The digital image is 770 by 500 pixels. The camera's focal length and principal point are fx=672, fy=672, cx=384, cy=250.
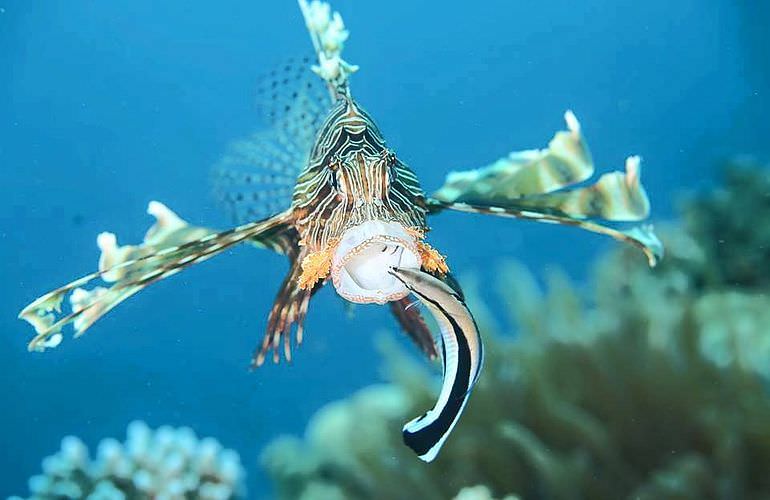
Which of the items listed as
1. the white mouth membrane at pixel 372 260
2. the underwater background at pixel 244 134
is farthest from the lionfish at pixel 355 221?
the underwater background at pixel 244 134

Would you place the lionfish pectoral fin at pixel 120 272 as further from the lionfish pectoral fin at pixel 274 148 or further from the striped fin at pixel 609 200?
the striped fin at pixel 609 200

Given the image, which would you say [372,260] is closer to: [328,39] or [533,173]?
[533,173]

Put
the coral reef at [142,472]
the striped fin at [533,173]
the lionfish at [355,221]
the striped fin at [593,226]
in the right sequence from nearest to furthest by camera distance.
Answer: the lionfish at [355,221] → the striped fin at [593,226] → the striped fin at [533,173] → the coral reef at [142,472]

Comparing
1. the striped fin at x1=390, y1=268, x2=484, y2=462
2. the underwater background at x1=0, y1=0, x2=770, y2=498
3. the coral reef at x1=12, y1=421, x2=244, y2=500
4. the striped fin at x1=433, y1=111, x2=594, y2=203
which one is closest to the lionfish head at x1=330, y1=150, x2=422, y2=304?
the striped fin at x1=433, y1=111, x2=594, y2=203

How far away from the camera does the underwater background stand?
32.6 feet

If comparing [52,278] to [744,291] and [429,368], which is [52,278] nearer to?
[429,368]

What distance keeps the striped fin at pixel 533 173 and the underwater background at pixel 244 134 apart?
11.0 ft

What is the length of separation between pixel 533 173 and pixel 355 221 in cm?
111

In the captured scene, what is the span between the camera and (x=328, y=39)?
11.8 ft

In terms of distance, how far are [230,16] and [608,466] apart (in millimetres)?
13006

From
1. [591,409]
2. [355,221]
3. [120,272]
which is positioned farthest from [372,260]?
[591,409]

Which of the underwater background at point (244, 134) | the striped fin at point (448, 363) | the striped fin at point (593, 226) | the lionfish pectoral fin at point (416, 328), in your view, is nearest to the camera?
the striped fin at point (448, 363)

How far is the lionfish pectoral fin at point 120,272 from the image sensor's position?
2648mm

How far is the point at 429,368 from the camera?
4555mm
